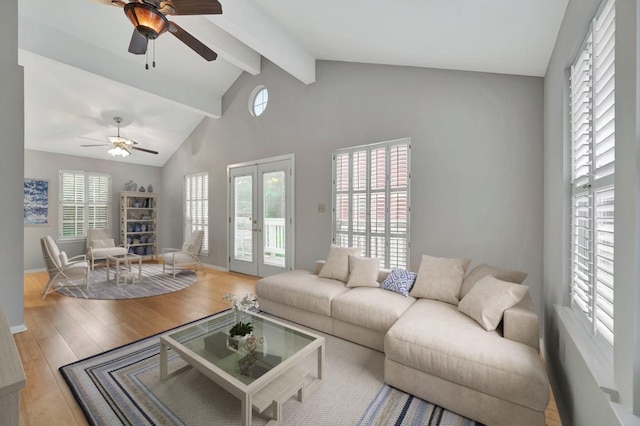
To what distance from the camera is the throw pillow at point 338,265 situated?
3.30m

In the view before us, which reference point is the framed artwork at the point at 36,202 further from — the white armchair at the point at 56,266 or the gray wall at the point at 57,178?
the white armchair at the point at 56,266

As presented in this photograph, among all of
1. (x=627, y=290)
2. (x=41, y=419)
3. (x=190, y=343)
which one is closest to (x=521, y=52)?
(x=627, y=290)

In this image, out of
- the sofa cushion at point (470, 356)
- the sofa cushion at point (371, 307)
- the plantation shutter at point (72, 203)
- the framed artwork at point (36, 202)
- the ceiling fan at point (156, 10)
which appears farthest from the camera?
the plantation shutter at point (72, 203)

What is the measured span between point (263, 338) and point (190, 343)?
21.0 inches

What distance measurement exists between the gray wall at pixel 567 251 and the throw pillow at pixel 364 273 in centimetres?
153

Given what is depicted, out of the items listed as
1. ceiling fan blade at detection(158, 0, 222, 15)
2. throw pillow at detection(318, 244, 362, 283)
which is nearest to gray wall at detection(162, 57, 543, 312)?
throw pillow at detection(318, 244, 362, 283)

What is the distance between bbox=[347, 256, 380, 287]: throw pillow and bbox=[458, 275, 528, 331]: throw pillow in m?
1.00

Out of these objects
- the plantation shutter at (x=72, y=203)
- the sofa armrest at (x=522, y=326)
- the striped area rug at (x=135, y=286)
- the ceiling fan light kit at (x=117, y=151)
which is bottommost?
the striped area rug at (x=135, y=286)

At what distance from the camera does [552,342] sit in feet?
6.85

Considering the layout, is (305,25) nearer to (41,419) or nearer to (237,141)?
(237,141)

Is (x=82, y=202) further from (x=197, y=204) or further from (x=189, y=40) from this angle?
(x=189, y=40)

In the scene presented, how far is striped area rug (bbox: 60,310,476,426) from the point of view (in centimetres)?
171

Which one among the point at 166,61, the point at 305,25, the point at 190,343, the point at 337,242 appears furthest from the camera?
the point at 166,61

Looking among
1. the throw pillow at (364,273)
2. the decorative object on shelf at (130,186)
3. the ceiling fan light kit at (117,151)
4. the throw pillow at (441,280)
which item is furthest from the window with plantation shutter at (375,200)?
the decorative object on shelf at (130,186)
